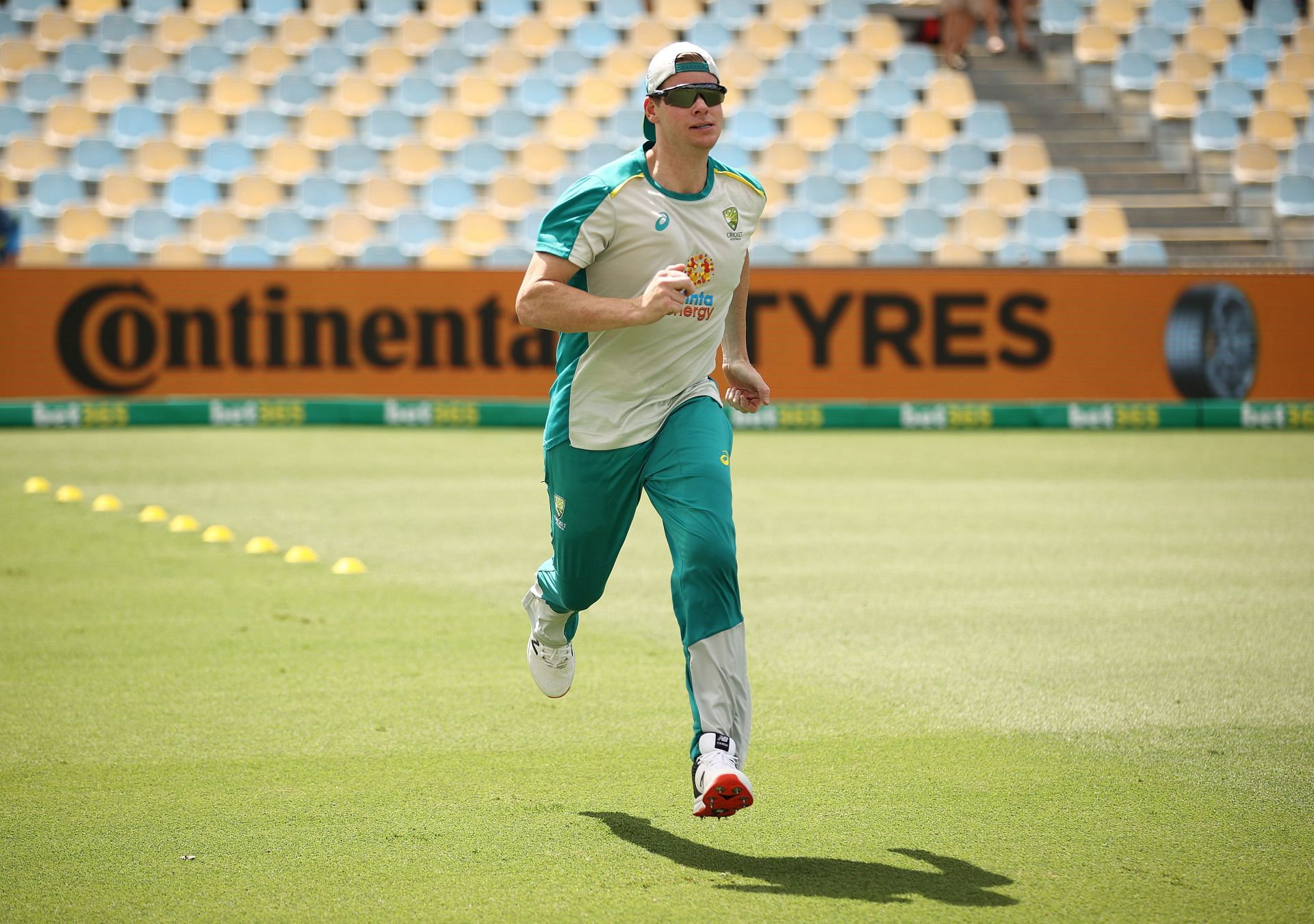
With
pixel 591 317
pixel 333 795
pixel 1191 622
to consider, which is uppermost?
pixel 591 317

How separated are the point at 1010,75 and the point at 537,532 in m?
16.9

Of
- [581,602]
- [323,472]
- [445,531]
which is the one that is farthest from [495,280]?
[581,602]

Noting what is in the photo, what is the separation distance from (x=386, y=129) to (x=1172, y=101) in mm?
11906

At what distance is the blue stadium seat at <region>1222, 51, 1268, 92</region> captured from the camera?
938 inches

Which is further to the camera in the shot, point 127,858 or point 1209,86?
point 1209,86

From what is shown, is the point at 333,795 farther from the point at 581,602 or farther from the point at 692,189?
the point at 692,189

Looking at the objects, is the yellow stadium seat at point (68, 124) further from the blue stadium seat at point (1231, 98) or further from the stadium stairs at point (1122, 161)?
the blue stadium seat at point (1231, 98)

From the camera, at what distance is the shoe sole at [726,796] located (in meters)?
4.24

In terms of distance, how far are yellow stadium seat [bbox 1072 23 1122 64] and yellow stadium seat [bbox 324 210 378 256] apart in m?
11.9

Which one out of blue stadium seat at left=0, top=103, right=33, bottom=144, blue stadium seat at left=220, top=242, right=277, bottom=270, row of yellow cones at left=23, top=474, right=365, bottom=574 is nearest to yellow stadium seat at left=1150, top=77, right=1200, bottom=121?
blue stadium seat at left=220, top=242, right=277, bottom=270

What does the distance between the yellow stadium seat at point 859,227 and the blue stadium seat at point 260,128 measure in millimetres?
7893

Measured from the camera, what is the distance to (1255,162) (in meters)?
21.8

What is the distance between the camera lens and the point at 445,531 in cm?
1051

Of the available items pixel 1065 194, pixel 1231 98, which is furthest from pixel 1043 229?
pixel 1231 98
